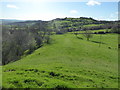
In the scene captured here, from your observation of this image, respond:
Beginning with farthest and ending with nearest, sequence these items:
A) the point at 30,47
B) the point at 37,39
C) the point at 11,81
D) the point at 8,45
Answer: the point at 37,39 < the point at 30,47 < the point at 8,45 < the point at 11,81

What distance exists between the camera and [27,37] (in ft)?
218

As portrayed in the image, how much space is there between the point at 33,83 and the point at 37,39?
65.1 meters

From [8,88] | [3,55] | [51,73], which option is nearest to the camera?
[8,88]

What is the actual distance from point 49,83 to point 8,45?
42.3 meters

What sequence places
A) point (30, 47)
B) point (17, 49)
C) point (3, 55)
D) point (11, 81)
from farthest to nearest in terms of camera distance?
point (30, 47) < point (17, 49) < point (3, 55) < point (11, 81)

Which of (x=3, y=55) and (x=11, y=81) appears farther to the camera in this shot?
(x=3, y=55)

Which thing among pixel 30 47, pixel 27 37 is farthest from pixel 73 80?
pixel 27 37

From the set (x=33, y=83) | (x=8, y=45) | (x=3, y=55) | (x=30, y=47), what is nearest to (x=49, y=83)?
(x=33, y=83)

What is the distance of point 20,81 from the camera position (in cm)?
1202

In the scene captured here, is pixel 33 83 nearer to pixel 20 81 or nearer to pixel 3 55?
pixel 20 81

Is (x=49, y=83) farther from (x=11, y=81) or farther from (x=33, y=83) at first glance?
(x=11, y=81)

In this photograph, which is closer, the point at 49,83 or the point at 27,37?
the point at 49,83

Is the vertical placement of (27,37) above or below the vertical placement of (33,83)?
above

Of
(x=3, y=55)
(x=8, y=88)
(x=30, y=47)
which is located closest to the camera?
(x=8, y=88)
